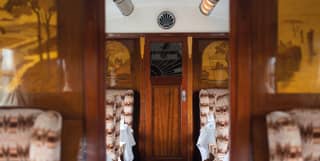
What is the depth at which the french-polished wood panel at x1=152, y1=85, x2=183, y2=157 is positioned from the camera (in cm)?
566

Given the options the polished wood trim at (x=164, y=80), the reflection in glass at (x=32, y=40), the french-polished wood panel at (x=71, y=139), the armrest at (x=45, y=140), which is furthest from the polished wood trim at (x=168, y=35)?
the armrest at (x=45, y=140)

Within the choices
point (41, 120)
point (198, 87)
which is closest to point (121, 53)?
point (198, 87)

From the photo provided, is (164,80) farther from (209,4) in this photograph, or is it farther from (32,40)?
(32,40)

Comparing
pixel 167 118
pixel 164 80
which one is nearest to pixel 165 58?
pixel 164 80

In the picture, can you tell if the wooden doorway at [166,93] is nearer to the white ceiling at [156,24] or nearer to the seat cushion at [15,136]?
the white ceiling at [156,24]

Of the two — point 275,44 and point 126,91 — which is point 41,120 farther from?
point 126,91

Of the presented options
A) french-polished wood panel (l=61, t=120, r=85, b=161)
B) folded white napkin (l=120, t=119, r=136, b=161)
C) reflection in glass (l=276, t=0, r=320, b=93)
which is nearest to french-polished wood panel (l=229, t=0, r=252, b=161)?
reflection in glass (l=276, t=0, r=320, b=93)

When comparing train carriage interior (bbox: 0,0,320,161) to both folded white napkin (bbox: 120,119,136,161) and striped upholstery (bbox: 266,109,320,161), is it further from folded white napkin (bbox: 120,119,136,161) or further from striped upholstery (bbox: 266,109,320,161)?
folded white napkin (bbox: 120,119,136,161)

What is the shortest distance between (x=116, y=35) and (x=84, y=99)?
3.40 m

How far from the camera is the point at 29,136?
6.76ft

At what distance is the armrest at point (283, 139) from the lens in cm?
203

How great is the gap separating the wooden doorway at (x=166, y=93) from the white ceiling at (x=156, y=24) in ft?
0.67

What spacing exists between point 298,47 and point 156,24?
344 centimetres

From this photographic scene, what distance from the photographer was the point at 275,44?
2.36m
